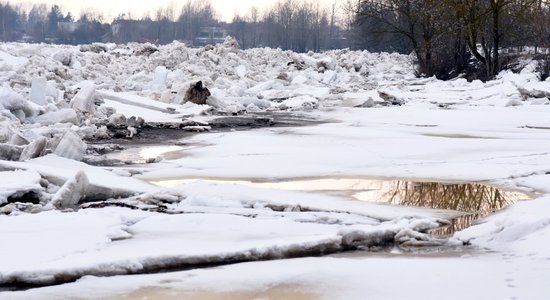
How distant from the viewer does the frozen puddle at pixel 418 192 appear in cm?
453

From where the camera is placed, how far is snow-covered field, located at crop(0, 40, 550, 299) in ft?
9.26

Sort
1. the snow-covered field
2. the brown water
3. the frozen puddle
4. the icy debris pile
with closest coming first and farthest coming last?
the brown water → the snow-covered field → the frozen puddle → the icy debris pile

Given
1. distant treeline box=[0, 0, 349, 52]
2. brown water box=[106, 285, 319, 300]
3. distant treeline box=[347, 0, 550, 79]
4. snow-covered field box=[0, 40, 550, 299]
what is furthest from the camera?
distant treeline box=[0, 0, 349, 52]

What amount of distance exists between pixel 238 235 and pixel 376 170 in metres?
2.63

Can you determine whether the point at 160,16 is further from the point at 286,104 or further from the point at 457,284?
the point at 457,284

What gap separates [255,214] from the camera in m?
4.09

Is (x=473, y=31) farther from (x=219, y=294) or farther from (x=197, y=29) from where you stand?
(x=197, y=29)

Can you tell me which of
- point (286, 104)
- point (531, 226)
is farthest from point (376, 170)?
point (286, 104)

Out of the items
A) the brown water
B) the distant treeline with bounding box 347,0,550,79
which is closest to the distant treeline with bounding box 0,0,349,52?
the distant treeline with bounding box 347,0,550,79

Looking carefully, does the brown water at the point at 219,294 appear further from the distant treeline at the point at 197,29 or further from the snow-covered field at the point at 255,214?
the distant treeline at the point at 197,29

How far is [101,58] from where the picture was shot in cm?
2205

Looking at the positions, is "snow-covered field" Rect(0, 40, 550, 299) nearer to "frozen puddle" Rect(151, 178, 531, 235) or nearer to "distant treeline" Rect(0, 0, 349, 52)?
"frozen puddle" Rect(151, 178, 531, 235)

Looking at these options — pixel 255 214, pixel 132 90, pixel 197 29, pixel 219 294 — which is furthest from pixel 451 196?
pixel 197 29

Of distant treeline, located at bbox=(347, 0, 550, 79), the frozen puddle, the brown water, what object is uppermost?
distant treeline, located at bbox=(347, 0, 550, 79)
